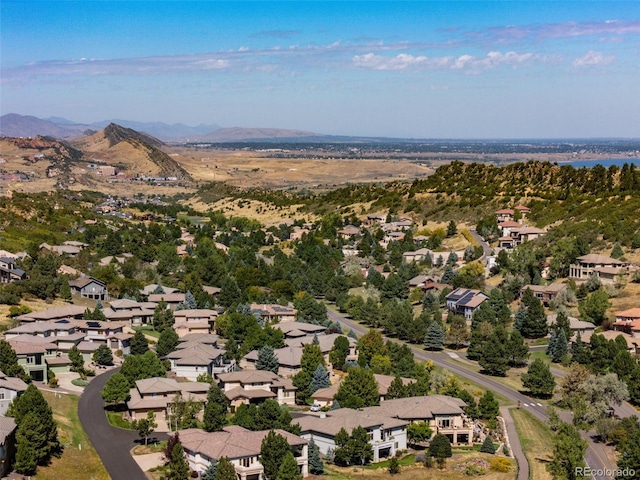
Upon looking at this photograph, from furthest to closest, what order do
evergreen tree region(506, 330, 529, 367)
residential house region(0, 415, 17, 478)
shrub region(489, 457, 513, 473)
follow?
1. evergreen tree region(506, 330, 529, 367)
2. shrub region(489, 457, 513, 473)
3. residential house region(0, 415, 17, 478)

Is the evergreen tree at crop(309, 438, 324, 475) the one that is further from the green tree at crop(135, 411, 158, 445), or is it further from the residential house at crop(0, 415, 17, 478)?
the residential house at crop(0, 415, 17, 478)

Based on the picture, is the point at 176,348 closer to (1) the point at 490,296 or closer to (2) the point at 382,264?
(1) the point at 490,296

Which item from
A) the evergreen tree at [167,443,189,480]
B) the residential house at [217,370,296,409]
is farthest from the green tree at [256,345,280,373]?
the evergreen tree at [167,443,189,480]

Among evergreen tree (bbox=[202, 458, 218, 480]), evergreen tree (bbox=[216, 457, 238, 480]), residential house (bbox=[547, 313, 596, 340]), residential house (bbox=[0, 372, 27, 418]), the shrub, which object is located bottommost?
the shrub

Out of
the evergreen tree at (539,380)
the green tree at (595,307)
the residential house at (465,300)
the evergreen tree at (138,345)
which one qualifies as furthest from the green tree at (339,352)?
the green tree at (595,307)

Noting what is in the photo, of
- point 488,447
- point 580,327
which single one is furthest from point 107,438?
point 580,327

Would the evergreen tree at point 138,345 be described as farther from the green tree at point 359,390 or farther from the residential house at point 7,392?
the green tree at point 359,390
